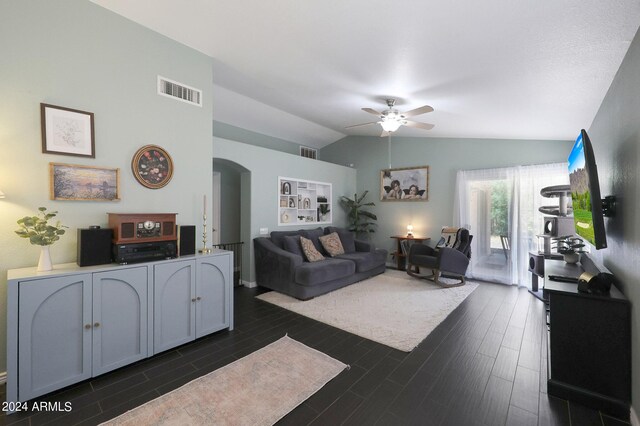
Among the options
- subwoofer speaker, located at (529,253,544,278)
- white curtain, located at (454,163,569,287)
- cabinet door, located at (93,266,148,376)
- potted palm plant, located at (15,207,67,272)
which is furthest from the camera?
white curtain, located at (454,163,569,287)

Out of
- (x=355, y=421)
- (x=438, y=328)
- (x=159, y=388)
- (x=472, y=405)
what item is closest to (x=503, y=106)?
(x=438, y=328)

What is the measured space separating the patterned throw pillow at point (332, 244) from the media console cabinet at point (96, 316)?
8.88ft

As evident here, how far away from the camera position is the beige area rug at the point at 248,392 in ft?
5.79

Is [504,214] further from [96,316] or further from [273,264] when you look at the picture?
[96,316]

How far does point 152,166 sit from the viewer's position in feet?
9.20

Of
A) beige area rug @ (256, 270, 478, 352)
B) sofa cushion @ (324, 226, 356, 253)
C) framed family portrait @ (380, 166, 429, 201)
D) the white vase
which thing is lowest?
beige area rug @ (256, 270, 478, 352)

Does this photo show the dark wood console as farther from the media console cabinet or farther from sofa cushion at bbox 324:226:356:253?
sofa cushion at bbox 324:226:356:253

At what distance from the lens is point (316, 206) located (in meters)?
6.11

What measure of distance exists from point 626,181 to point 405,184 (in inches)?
171

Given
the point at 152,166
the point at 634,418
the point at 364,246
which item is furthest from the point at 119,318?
the point at 364,246

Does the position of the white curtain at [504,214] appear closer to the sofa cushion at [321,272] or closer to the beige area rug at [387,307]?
the beige area rug at [387,307]

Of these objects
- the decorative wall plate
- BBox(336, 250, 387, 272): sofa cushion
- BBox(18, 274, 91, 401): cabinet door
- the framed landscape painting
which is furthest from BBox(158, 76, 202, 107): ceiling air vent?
BBox(336, 250, 387, 272): sofa cushion

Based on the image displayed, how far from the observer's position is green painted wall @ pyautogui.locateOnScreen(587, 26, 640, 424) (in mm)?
1714

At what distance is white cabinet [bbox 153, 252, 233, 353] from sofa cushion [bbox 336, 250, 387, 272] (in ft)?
8.19
